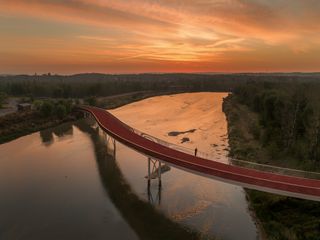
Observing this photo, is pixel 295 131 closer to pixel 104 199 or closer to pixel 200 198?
pixel 200 198

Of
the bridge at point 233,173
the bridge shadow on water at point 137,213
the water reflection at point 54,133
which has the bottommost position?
→ the water reflection at point 54,133

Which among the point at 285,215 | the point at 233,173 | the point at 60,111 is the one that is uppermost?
the point at 233,173

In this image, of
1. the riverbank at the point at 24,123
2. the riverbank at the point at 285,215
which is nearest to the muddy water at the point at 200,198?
the riverbank at the point at 285,215

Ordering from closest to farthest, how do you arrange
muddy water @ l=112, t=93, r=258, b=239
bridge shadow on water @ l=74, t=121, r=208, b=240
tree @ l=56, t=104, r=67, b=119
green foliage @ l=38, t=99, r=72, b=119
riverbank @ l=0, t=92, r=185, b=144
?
bridge shadow on water @ l=74, t=121, r=208, b=240 < muddy water @ l=112, t=93, r=258, b=239 < riverbank @ l=0, t=92, r=185, b=144 < green foliage @ l=38, t=99, r=72, b=119 < tree @ l=56, t=104, r=67, b=119

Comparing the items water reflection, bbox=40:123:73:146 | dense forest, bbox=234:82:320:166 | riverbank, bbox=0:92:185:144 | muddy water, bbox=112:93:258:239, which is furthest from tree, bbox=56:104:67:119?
dense forest, bbox=234:82:320:166

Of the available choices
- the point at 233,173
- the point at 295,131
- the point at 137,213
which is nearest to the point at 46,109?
the point at 137,213

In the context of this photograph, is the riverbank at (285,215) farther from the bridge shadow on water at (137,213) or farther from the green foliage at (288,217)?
the bridge shadow on water at (137,213)

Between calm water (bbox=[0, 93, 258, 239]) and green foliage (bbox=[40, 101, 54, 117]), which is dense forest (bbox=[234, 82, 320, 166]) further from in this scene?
green foliage (bbox=[40, 101, 54, 117])

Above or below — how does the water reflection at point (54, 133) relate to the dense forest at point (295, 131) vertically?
below

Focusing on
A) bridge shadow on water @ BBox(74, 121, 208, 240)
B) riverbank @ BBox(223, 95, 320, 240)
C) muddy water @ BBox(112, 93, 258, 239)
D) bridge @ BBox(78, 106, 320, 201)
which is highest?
bridge @ BBox(78, 106, 320, 201)
